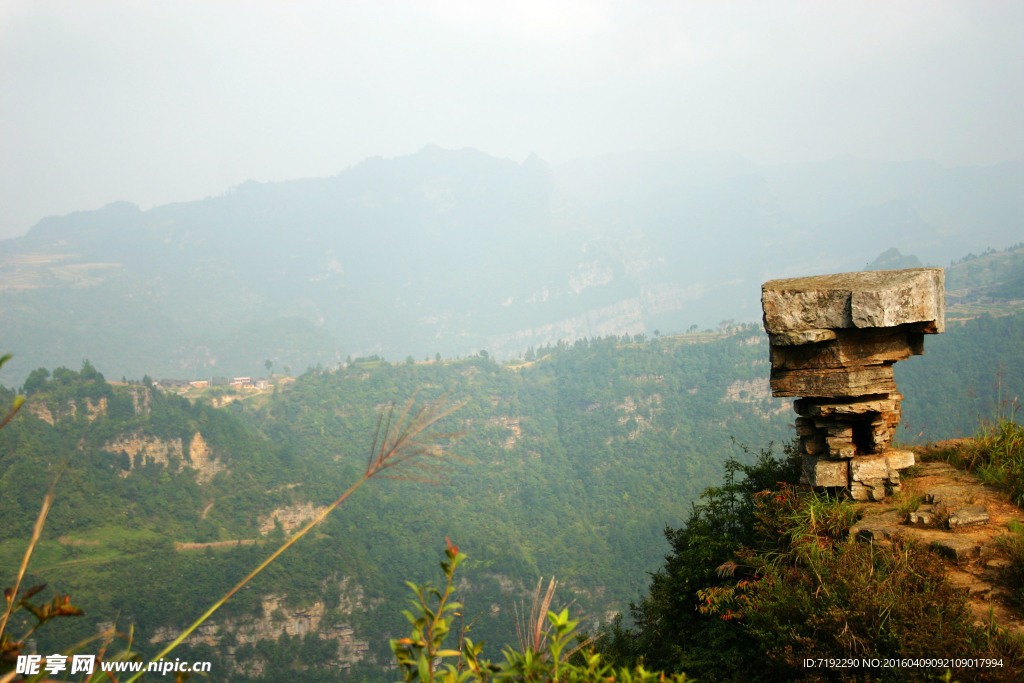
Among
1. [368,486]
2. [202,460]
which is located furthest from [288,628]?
[202,460]

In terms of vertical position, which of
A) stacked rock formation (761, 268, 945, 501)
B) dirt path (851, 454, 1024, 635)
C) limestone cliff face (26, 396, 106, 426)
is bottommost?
limestone cliff face (26, 396, 106, 426)

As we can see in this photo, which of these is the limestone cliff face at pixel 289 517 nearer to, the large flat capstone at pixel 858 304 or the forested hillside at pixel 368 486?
the forested hillside at pixel 368 486

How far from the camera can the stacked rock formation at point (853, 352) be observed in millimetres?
7914

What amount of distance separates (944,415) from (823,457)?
10753cm

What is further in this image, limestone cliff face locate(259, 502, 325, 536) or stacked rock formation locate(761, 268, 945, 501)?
limestone cliff face locate(259, 502, 325, 536)

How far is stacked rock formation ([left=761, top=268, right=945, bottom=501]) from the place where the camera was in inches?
312

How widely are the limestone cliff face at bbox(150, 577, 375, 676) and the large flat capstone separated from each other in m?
77.2

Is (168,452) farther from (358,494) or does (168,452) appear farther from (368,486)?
(368,486)

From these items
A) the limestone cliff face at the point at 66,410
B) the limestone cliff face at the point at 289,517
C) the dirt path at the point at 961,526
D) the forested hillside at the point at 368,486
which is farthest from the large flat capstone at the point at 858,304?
the limestone cliff face at the point at 66,410

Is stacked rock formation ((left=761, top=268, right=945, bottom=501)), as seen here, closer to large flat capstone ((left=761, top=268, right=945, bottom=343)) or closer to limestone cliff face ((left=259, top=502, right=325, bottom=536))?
large flat capstone ((left=761, top=268, right=945, bottom=343))

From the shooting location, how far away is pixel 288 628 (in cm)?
7556

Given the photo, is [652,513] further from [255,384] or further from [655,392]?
[255,384]

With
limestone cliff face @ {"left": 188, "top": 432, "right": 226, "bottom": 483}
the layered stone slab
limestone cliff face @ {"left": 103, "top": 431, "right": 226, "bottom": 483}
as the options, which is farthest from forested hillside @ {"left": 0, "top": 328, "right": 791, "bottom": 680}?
the layered stone slab

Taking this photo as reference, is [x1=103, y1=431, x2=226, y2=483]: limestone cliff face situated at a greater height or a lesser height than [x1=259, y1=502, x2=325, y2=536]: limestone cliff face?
greater
